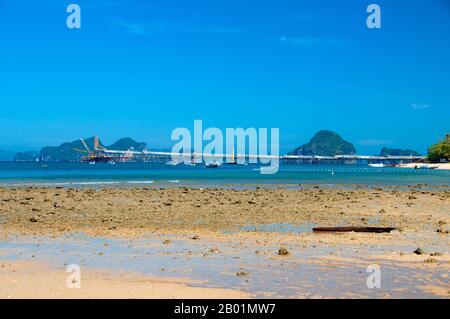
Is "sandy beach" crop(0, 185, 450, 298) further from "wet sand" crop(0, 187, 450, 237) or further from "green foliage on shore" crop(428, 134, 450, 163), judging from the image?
"green foliage on shore" crop(428, 134, 450, 163)

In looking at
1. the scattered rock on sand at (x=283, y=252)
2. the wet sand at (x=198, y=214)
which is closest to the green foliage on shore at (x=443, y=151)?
the wet sand at (x=198, y=214)

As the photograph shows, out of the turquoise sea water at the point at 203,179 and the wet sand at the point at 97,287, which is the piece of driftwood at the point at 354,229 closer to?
the wet sand at the point at 97,287

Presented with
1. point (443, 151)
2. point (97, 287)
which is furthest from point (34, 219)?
point (443, 151)

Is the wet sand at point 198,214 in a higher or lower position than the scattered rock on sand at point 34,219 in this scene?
lower

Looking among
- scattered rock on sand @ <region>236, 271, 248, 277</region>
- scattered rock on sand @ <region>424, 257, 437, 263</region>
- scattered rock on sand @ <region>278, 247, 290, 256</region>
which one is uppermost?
scattered rock on sand @ <region>278, 247, 290, 256</region>

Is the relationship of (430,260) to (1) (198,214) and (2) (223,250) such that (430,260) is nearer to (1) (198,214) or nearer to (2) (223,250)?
(2) (223,250)

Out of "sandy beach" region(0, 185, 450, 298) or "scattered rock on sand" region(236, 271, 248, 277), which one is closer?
"sandy beach" region(0, 185, 450, 298)

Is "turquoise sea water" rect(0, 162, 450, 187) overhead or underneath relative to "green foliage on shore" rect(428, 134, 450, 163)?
underneath

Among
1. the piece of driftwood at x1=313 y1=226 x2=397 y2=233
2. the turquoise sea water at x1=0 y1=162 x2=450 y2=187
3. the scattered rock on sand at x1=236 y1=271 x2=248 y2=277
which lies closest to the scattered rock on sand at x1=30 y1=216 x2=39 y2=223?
the piece of driftwood at x1=313 y1=226 x2=397 y2=233

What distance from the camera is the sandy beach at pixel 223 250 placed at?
376 inches

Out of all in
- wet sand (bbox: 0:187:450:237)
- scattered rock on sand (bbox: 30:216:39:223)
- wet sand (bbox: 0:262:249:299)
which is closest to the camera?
wet sand (bbox: 0:262:249:299)

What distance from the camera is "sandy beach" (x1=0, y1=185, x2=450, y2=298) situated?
9.55 meters

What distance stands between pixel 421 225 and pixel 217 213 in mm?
7585
